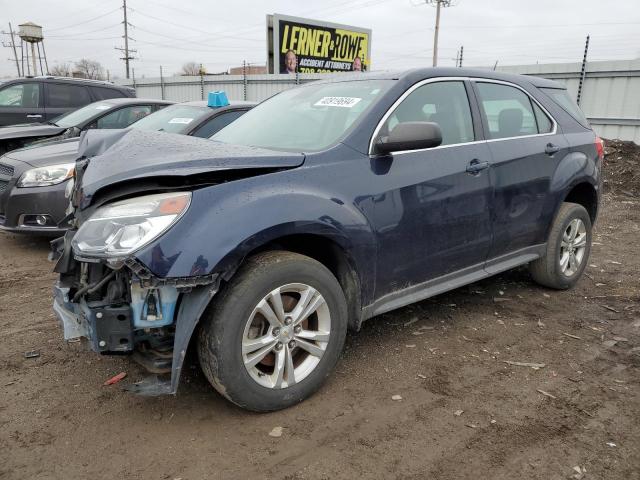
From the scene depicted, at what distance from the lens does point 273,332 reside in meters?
2.58

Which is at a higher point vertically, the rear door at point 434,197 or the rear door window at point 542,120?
the rear door window at point 542,120

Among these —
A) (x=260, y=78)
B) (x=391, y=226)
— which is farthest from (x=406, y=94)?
(x=260, y=78)

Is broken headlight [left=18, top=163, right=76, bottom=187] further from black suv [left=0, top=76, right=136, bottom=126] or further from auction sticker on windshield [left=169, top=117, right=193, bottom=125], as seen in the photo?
black suv [left=0, top=76, right=136, bottom=126]

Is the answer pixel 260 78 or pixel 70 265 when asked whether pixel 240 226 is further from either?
pixel 260 78

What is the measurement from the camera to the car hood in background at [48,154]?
5.17m

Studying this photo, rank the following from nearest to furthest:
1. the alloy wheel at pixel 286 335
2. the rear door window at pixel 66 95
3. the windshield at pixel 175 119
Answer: the alloy wheel at pixel 286 335 < the windshield at pixel 175 119 < the rear door window at pixel 66 95

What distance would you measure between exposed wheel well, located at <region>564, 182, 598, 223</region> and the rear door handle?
1.84 feet

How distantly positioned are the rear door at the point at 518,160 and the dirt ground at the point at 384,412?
69 cm

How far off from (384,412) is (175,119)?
4538 millimetres

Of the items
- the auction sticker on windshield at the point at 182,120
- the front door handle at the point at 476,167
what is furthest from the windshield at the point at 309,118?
the auction sticker on windshield at the point at 182,120

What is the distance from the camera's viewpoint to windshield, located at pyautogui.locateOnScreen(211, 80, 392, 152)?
3088 millimetres

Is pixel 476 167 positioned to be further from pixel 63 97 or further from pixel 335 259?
pixel 63 97

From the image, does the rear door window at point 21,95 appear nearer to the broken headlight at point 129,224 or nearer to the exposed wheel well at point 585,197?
the broken headlight at point 129,224

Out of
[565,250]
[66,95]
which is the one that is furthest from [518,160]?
[66,95]
